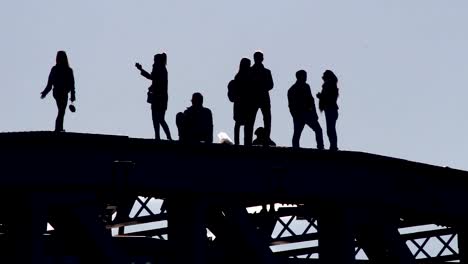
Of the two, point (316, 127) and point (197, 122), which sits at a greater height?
point (316, 127)

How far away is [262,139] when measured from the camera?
27.7 metres

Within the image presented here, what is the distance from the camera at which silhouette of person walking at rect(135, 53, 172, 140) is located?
87.6ft

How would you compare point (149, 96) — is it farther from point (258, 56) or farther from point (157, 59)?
point (258, 56)

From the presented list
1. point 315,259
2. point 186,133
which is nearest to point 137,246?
point 315,259

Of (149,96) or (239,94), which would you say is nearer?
(149,96)

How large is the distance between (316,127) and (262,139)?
96 cm

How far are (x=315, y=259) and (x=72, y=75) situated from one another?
12123 millimetres

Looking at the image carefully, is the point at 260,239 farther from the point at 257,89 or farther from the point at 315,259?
the point at 315,259

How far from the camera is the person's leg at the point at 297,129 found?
27.4 metres

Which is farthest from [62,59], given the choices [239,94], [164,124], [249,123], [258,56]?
[258,56]

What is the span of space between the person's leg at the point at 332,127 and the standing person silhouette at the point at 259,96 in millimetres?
1027

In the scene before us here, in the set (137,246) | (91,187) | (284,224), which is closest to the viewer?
(91,187)

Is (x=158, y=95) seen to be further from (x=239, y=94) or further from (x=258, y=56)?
(x=258, y=56)

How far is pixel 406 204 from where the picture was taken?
27.1 meters
